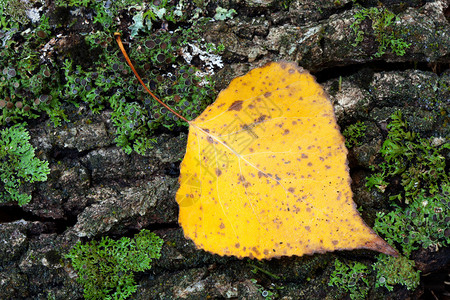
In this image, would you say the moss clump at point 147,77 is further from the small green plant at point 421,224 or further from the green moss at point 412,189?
the small green plant at point 421,224

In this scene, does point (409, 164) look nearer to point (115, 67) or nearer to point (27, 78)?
point (115, 67)

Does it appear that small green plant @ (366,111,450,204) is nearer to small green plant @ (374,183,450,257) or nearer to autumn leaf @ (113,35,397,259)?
small green plant @ (374,183,450,257)

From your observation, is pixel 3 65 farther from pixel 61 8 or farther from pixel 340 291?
pixel 340 291

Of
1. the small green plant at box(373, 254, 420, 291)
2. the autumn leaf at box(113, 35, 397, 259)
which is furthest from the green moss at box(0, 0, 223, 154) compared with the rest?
the small green plant at box(373, 254, 420, 291)

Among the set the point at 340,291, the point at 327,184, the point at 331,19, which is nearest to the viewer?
the point at 327,184

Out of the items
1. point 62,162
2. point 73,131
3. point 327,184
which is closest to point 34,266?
point 62,162

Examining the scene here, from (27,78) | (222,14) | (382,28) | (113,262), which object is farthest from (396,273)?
(27,78)

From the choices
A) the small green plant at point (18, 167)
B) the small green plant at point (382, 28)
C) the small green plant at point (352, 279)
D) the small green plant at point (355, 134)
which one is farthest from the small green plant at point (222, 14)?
the small green plant at point (352, 279)
